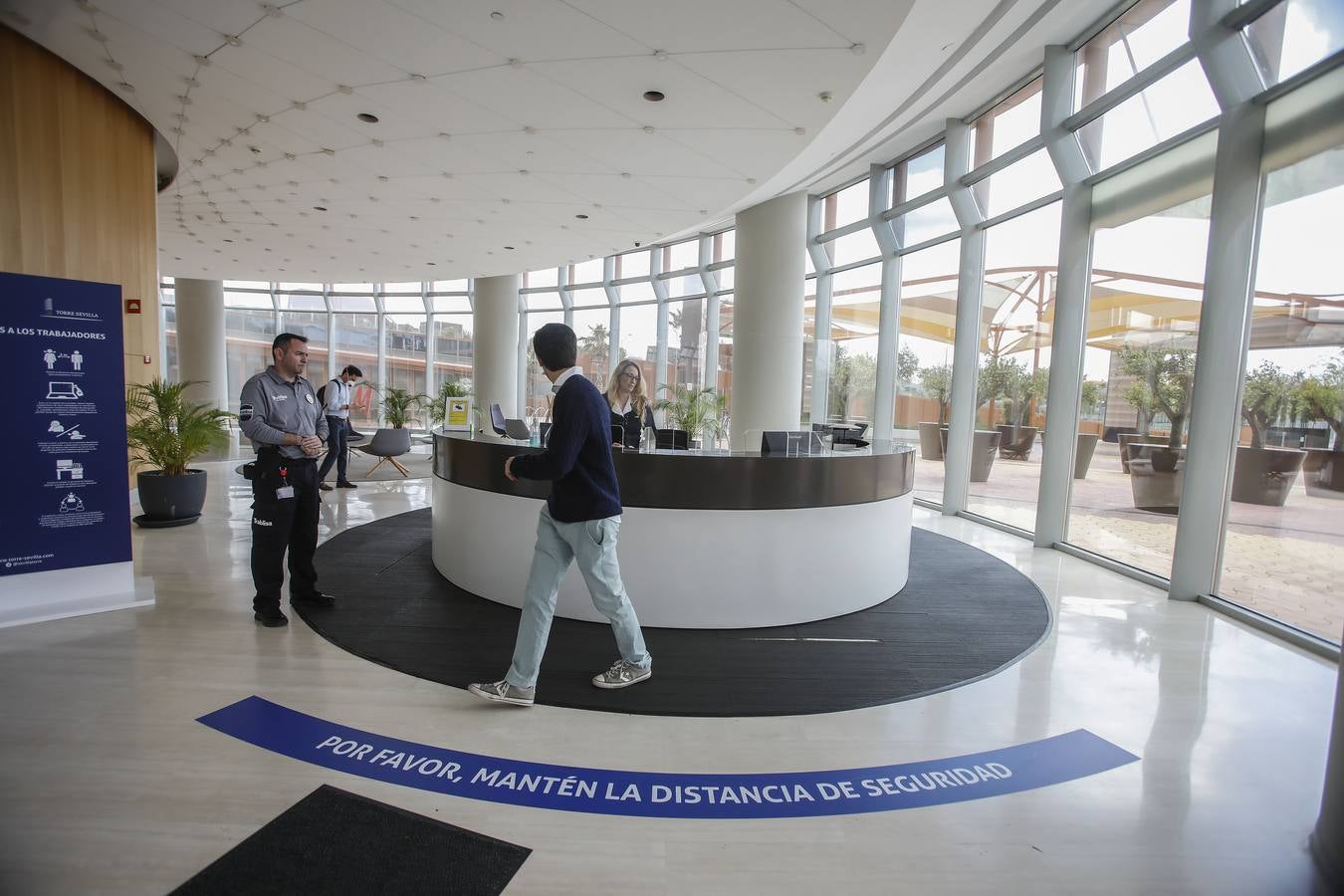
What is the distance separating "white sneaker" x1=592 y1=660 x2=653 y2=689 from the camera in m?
3.13

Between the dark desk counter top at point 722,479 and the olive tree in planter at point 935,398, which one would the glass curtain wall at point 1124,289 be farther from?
the dark desk counter top at point 722,479

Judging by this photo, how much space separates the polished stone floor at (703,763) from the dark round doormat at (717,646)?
143mm

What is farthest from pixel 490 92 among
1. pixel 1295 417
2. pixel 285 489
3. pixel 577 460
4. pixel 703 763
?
pixel 1295 417

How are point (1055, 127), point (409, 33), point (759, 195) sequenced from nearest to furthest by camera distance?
1. point (409, 33)
2. point (1055, 127)
3. point (759, 195)

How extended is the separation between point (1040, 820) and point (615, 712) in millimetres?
1671

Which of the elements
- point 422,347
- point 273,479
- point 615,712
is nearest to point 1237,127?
point 615,712

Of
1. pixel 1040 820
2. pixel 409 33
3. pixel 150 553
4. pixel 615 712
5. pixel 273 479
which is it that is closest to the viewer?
pixel 1040 820

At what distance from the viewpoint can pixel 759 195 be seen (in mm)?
9070

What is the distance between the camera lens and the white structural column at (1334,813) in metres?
2.02

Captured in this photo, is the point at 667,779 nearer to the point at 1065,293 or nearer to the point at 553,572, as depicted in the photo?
the point at 553,572

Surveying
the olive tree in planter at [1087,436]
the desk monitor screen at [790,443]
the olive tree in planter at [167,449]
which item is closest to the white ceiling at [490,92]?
the desk monitor screen at [790,443]

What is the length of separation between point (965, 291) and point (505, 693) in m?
7.31

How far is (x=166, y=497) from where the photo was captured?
6551mm

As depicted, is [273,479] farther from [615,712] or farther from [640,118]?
[640,118]
